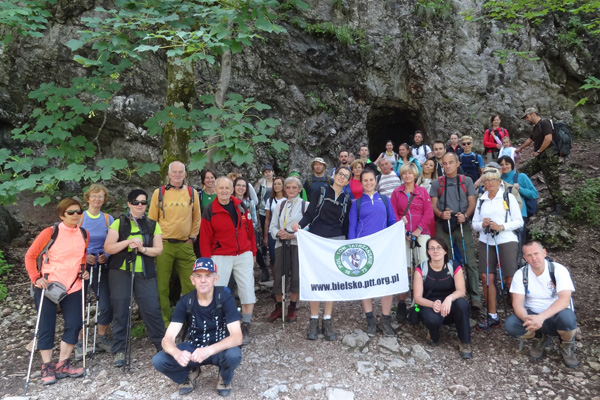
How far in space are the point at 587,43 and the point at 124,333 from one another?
62.0 feet

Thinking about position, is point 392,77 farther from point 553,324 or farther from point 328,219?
point 553,324

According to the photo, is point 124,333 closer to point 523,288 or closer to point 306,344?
point 306,344

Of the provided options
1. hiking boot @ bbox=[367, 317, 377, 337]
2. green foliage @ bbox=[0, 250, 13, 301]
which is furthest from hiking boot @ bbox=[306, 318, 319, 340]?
green foliage @ bbox=[0, 250, 13, 301]

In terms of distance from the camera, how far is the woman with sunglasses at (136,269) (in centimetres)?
498

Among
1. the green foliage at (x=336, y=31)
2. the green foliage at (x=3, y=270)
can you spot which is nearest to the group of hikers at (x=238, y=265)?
the green foliage at (x=3, y=270)

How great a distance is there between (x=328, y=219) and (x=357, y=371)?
2.06 meters

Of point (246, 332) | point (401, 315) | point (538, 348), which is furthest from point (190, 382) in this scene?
point (538, 348)

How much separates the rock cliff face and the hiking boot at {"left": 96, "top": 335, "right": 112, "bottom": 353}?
292 inches

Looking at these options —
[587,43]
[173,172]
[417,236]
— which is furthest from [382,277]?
[587,43]

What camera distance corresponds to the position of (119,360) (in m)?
5.01

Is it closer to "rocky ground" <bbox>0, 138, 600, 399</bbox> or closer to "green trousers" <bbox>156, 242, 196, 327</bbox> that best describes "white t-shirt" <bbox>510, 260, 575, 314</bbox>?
"rocky ground" <bbox>0, 138, 600, 399</bbox>

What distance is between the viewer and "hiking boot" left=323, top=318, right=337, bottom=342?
5.40 m

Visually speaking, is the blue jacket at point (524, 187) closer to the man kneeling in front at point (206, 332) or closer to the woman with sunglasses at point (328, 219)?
the woman with sunglasses at point (328, 219)

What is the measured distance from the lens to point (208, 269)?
410 cm
